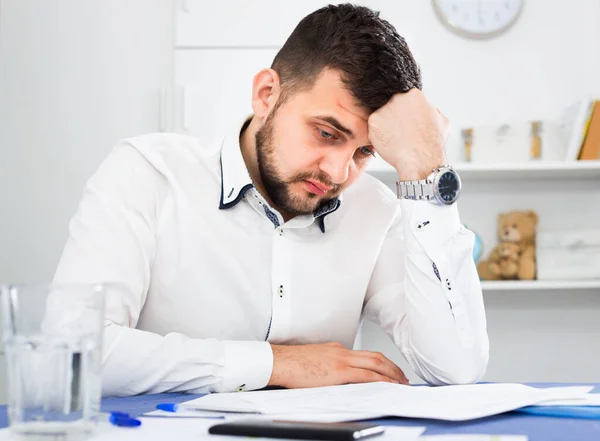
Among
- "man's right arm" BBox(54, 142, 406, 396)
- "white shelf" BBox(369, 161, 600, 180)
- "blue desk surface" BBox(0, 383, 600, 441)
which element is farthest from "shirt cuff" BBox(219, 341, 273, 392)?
"white shelf" BBox(369, 161, 600, 180)

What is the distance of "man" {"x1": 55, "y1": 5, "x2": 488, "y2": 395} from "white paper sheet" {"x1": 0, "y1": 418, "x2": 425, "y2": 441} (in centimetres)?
38

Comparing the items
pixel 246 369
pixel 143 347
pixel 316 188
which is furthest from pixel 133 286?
pixel 316 188

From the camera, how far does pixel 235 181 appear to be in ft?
5.13

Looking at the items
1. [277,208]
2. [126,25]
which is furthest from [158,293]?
[126,25]

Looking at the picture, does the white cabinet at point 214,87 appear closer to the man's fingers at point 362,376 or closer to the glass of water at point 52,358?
the man's fingers at point 362,376

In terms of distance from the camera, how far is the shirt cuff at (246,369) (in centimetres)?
124

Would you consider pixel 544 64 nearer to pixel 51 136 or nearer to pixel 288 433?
pixel 51 136

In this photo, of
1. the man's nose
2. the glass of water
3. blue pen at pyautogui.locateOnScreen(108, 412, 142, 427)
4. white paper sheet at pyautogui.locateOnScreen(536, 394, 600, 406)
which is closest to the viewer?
the glass of water

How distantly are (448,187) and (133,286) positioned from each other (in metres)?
0.57

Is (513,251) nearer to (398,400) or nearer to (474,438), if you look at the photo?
(398,400)

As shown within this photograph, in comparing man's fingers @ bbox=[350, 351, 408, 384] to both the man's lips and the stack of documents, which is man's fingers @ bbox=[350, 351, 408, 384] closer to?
the stack of documents

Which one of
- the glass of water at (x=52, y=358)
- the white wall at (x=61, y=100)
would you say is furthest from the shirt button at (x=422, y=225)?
the white wall at (x=61, y=100)

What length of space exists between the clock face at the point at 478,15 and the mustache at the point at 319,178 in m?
1.91

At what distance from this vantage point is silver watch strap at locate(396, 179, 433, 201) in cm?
141
